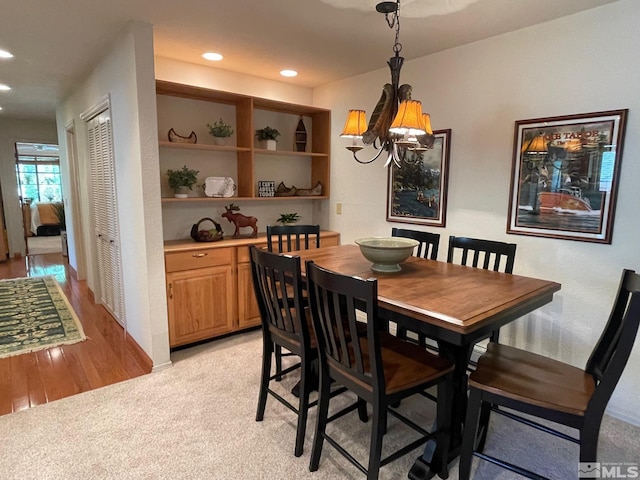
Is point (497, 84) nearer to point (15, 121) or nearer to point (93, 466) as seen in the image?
point (93, 466)

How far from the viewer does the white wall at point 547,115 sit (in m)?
2.20

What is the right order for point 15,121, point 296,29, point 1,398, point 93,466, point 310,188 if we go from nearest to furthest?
1. point 93,466
2. point 1,398
3. point 296,29
4. point 310,188
5. point 15,121

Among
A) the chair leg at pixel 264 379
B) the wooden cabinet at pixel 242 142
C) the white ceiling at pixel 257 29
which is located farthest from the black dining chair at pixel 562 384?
the wooden cabinet at pixel 242 142

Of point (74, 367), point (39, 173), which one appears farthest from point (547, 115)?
point (39, 173)

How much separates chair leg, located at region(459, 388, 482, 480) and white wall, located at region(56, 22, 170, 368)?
211 cm

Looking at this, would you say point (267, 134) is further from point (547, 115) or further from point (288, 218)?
point (547, 115)

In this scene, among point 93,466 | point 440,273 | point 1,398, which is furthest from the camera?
point 1,398

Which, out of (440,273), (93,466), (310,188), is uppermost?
(310,188)

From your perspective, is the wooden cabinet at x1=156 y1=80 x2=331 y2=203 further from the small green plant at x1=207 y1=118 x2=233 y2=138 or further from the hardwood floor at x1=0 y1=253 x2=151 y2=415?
the hardwood floor at x1=0 y1=253 x2=151 y2=415

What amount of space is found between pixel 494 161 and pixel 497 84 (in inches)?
21.1

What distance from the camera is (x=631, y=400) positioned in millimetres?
2281

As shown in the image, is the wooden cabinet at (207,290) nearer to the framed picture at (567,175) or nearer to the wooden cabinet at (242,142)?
the wooden cabinet at (242,142)

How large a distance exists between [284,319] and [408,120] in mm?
1205

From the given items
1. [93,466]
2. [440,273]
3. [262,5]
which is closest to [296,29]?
[262,5]
